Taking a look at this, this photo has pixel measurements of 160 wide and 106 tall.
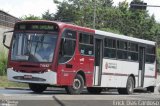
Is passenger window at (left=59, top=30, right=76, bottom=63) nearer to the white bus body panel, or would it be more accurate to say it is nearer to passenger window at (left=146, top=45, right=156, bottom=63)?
the white bus body panel

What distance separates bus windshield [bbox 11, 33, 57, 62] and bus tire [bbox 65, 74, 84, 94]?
6.13ft

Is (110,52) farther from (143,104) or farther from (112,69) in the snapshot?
(143,104)

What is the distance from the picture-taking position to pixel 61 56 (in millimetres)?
22984

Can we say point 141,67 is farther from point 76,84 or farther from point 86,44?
point 76,84

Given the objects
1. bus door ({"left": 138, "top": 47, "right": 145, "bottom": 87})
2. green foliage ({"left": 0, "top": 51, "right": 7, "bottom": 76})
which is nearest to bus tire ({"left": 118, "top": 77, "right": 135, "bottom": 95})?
bus door ({"left": 138, "top": 47, "right": 145, "bottom": 87})

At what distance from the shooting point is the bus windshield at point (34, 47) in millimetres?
22812

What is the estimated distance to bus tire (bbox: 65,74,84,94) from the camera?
23906 mm

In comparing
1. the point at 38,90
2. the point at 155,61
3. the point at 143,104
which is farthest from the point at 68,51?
the point at 155,61

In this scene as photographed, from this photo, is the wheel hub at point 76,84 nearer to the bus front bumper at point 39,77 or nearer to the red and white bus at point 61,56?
the red and white bus at point 61,56

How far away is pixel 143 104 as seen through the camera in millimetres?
16641

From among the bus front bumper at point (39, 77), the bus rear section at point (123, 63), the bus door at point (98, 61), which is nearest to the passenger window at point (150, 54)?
the bus rear section at point (123, 63)

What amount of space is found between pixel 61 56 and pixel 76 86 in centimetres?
186

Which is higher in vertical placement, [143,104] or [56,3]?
[56,3]

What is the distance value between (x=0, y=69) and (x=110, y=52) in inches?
629
